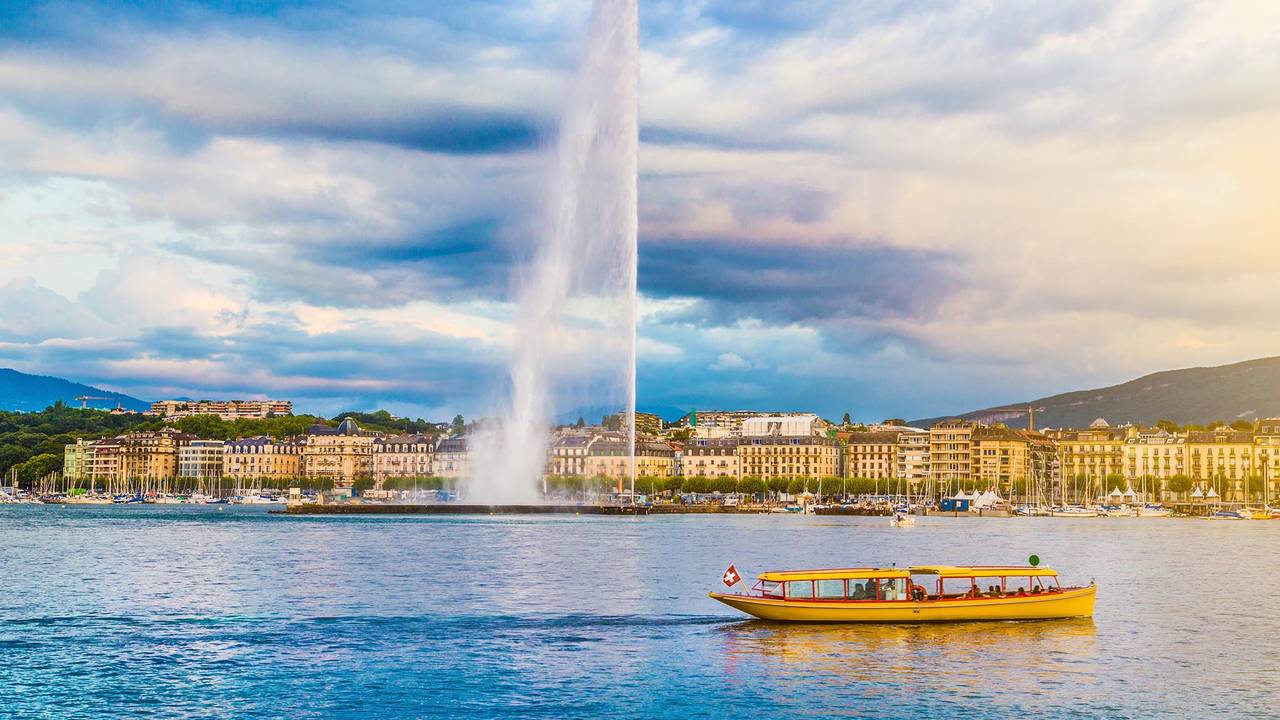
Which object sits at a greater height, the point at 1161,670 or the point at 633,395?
the point at 633,395

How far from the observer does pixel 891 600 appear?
39969mm

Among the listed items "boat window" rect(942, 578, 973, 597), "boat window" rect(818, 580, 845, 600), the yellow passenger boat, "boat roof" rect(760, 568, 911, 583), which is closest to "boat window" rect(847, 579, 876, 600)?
the yellow passenger boat

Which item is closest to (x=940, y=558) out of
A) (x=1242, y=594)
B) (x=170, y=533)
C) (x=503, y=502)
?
(x=1242, y=594)

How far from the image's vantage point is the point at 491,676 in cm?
3189

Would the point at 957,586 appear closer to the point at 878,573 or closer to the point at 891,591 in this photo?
the point at 878,573

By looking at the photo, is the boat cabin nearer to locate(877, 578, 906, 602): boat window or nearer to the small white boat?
locate(877, 578, 906, 602): boat window

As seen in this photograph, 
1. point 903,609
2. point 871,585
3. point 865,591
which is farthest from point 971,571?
point 865,591

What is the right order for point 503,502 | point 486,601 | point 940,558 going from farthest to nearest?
point 503,502
point 940,558
point 486,601

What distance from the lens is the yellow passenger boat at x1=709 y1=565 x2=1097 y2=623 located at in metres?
39.7

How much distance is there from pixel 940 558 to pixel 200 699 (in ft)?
155

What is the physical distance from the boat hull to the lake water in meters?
0.46

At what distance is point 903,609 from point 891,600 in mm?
436

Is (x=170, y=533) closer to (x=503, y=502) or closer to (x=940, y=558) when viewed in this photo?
(x=503, y=502)

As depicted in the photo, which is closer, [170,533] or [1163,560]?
[1163,560]
